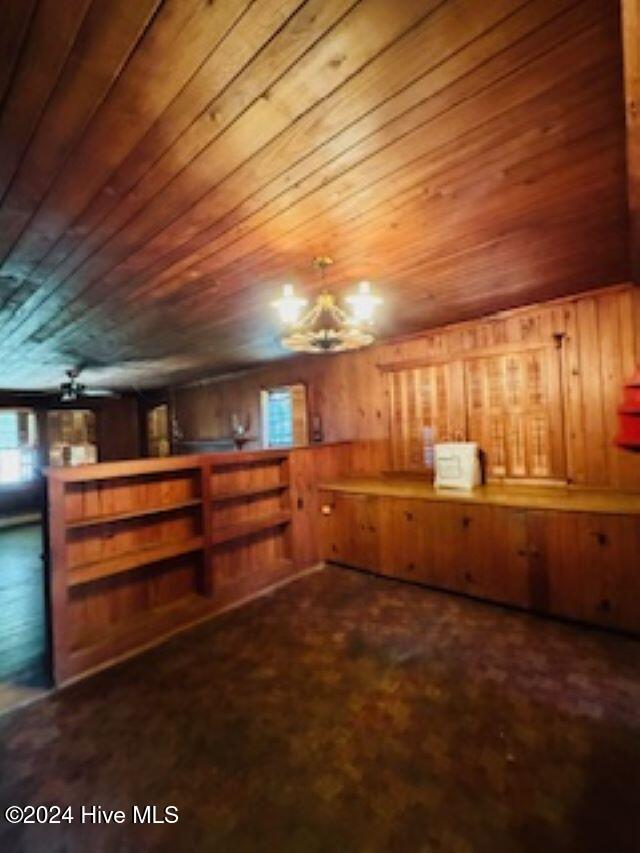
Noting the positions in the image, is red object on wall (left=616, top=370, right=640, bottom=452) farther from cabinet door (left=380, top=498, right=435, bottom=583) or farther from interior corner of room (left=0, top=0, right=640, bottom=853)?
cabinet door (left=380, top=498, right=435, bottom=583)

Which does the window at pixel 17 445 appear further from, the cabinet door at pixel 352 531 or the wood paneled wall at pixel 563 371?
the cabinet door at pixel 352 531

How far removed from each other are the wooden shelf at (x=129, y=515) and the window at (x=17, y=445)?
21.3 ft

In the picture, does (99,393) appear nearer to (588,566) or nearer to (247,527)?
(247,527)

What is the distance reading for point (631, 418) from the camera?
1.29 m

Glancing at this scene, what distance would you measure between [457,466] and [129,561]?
2886 millimetres

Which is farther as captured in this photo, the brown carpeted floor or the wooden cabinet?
the wooden cabinet

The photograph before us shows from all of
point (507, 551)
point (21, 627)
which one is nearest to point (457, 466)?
point (507, 551)

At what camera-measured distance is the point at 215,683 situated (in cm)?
243

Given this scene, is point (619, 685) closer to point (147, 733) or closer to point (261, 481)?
point (147, 733)

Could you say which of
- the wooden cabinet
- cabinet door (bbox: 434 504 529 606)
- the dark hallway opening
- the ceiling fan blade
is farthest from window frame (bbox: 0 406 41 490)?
cabinet door (bbox: 434 504 529 606)

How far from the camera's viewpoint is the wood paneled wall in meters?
3.32

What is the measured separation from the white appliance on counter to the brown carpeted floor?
1282 mm

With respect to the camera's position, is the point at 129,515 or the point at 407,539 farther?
the point at 407,539

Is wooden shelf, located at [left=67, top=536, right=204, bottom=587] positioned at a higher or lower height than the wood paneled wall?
lower
